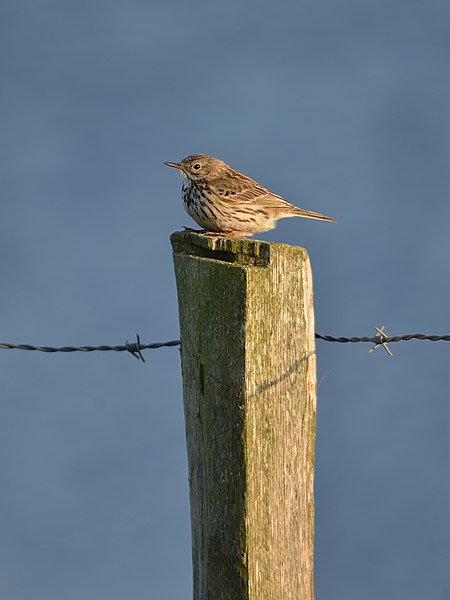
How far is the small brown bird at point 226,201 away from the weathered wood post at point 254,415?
10.4 feet

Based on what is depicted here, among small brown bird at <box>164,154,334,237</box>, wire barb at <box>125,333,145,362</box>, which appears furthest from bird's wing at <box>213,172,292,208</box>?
wire barb at <box>125,333,145,362</box>

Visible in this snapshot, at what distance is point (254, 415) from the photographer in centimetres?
344

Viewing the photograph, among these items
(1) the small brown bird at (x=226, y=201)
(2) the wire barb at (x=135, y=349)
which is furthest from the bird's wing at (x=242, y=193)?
(2) the wire barb at (x=135, y=349)

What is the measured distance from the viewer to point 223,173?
7.44m

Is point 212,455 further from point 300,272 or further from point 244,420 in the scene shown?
point 300,272

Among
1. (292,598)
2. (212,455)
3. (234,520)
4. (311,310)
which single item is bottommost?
(292,598)

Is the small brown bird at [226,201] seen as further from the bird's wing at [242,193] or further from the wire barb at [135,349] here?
the wire barb at [135,349]

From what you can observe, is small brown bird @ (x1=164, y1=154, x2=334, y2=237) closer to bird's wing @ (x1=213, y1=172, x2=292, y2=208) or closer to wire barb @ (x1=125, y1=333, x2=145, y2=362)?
bird's wing @ (x1=213, y1=172, x2=292, y2=208)

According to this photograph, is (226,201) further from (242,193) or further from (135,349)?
(135,349)

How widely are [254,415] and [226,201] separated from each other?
3.70 m

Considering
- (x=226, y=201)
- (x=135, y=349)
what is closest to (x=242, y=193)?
(x=226, y=201)

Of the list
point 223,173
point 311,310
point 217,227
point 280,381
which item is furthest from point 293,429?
point 223,173

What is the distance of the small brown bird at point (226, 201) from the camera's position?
692cm

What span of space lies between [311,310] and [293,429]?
47cm
